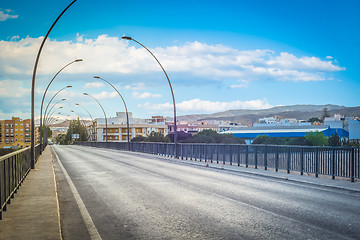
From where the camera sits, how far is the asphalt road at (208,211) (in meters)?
6.29

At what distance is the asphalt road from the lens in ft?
20.6

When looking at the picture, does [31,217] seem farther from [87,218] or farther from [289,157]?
[289,157]

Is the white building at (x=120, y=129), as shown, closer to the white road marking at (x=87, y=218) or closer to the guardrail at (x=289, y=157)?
the guardrail at (x=289, y=157)

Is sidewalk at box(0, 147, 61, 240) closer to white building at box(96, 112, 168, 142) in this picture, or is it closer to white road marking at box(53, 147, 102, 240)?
white road marking at box(53, 147, 102, 240)

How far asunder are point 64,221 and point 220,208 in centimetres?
328

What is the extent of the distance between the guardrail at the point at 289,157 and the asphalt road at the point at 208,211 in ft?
6.35

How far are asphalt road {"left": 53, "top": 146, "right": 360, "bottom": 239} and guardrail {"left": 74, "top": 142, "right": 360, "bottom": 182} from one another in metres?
1.94

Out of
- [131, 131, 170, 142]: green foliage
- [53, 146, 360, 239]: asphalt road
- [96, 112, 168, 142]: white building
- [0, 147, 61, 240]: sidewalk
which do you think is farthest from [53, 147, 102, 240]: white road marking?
[96, 112, 168, 142]: white building

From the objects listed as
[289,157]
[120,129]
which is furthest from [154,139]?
[289,157]

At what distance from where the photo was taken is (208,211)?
7.96 meters

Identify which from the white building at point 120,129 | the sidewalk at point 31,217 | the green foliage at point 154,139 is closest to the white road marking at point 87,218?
the sidewalk at point 31,217

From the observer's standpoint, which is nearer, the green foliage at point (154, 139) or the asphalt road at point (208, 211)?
the asphalt road at point (208, 211)

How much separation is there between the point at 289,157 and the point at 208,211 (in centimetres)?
930

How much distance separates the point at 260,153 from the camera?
60.4 ft
